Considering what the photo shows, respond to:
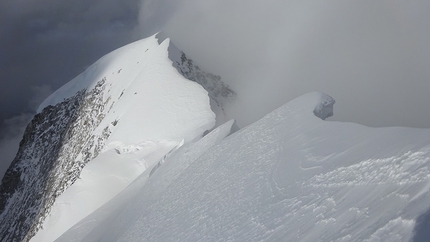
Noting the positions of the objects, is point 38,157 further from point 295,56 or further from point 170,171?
point 295,56

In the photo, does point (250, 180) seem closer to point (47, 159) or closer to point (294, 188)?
point (294, 188)

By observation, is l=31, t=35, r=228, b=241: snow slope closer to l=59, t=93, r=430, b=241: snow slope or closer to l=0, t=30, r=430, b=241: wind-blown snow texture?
l=0, t=30, r=430, b=241: wind-blown snow texture

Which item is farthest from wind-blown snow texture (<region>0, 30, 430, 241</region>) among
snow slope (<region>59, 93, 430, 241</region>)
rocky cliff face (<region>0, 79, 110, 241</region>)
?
rocky cliff face (<region>0, 79, 110, 241</region>)

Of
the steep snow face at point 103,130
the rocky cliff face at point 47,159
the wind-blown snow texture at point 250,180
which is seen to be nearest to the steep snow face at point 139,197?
the wind-blown snow texture at point 250,180

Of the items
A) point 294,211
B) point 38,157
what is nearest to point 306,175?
point 294,211

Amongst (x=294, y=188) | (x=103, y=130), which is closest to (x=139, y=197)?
(x=294, y=188)
